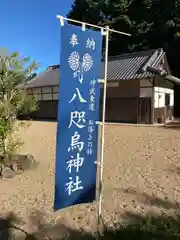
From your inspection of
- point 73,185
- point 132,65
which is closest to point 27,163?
point 73,185

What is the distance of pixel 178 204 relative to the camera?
169 inches

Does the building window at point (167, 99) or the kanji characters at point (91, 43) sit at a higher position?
the building window at point (167, 99)

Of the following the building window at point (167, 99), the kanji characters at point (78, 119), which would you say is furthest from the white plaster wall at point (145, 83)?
the kanji characters at point (78, 119)

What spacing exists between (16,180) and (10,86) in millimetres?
2555

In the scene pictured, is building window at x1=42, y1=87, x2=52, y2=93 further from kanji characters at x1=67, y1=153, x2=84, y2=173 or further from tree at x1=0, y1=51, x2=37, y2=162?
kanji characters at x1=67, y1=153, x2=84, y2=173

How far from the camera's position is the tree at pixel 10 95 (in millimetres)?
7023

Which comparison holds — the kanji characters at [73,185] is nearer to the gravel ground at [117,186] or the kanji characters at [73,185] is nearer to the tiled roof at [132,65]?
the gravel ground at [117,186]

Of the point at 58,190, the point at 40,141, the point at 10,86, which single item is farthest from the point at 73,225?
the point at 40,141

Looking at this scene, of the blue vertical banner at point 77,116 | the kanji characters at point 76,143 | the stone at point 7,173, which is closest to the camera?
the blue vertical banner at point 77,116

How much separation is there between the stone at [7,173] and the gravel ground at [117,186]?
227mm

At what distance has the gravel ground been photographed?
4195mm

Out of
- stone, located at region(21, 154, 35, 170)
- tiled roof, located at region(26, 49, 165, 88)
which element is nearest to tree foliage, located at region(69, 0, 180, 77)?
tiled roof, located at region(26, 49, 165, 88)

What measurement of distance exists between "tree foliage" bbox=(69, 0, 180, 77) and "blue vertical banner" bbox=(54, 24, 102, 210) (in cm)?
1720

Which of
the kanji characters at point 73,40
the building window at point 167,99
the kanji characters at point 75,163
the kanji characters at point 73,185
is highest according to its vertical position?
the building window at point 167,99
